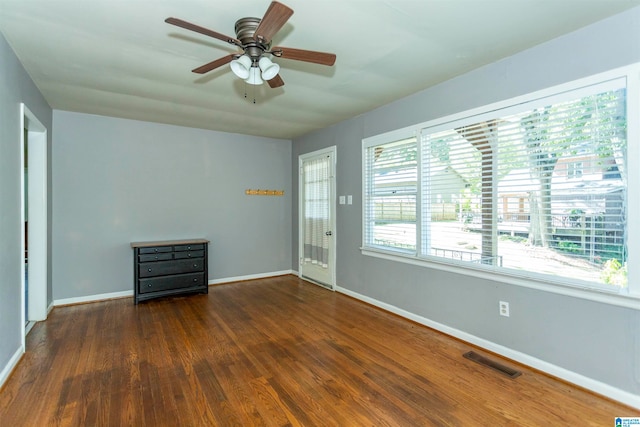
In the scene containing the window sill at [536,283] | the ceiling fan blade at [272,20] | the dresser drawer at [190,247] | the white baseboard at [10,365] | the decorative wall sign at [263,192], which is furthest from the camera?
the decorative wall sign at [263,192]

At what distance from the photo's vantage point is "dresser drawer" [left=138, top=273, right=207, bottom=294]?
4.31 meters

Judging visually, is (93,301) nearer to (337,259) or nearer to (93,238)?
(93,238)

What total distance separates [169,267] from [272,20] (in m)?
3.85

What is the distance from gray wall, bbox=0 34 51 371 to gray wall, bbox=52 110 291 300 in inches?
61.2

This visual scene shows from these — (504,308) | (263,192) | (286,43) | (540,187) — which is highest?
(286,43)

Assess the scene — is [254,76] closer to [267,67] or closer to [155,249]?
[267,67]

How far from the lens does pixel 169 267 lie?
4480 millimetres

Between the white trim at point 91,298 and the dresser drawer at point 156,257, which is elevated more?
the dresser drawer at point 156,257

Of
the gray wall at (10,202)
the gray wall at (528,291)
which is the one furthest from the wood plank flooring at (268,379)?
the gray wall at (10,202)

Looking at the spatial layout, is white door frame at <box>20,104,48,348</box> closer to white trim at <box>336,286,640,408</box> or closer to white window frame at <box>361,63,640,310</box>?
white trim at <box>336,286,640,408</box>

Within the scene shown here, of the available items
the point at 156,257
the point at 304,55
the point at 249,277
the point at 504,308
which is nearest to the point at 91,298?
the point at 156,257

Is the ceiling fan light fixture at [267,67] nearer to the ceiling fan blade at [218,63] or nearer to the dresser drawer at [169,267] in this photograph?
the ceiling fan blade at [218,63]

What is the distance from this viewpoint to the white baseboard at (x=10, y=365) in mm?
2310

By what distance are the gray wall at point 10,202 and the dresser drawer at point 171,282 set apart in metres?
1.54
